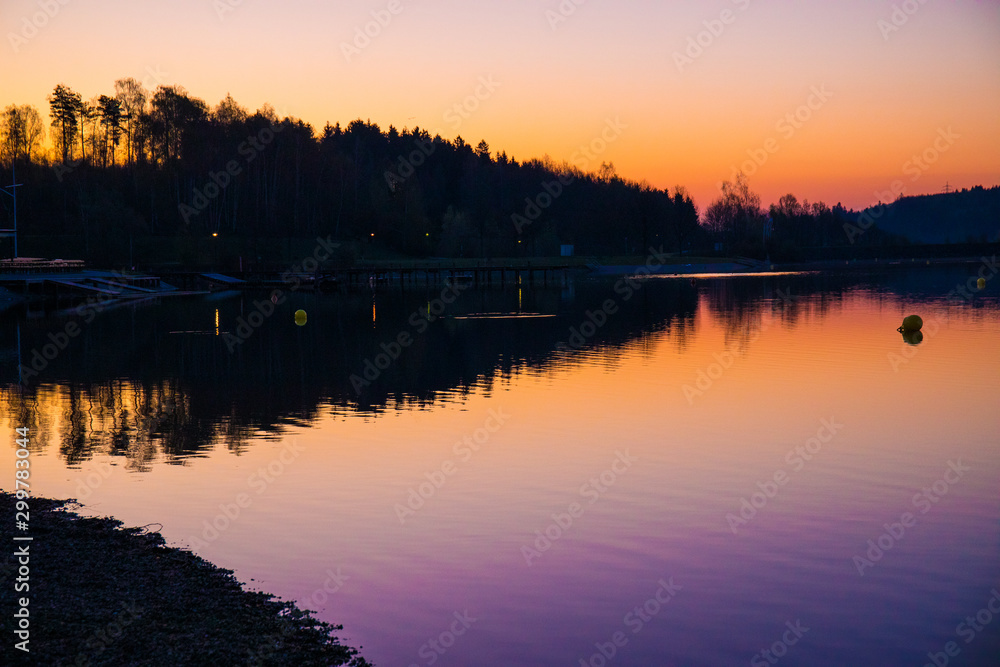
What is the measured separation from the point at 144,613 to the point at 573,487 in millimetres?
9008

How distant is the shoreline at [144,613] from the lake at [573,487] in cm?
57

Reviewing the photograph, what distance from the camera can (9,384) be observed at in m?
31.1

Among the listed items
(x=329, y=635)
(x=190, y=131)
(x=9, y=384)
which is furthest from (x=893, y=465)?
(x=190, y=131)

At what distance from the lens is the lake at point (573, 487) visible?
36.0 ft

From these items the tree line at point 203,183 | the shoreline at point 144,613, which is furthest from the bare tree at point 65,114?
the shoreline at point 144,613

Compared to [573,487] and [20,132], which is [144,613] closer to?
[573,487]

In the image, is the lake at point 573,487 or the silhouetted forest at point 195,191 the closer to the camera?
the lake at point 573,487

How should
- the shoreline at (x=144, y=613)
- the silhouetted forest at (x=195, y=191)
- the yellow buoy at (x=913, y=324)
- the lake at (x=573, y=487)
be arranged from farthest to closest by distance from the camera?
the silhouetted forest at (x=195, y=191) → the yellow buoy at (x=913, y=324) → the lake at (x=573, y=487) → the shoreline at (x=144, y=613)

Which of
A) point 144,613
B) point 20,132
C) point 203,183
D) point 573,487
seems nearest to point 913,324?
point 573,487

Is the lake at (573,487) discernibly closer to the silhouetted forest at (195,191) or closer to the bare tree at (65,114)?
the silhouetted forest at (195,191)

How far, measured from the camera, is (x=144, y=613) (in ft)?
33.3

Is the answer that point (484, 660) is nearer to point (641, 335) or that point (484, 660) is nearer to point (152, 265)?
point (641, 335)

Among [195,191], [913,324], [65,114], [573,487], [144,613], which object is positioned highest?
[65,114]

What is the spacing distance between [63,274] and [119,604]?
81628 millimetres
